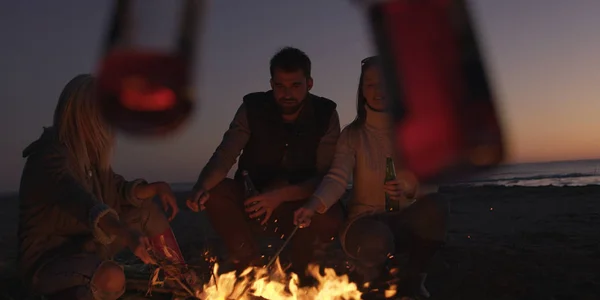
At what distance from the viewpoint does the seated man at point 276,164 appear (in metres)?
3.78

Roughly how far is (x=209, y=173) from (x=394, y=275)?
4.53ft

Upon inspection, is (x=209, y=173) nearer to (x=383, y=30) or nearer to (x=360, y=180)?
(x=360, y=180)

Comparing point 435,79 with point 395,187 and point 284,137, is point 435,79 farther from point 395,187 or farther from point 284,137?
point 395,187

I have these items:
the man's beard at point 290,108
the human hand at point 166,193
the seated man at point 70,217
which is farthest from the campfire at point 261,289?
the man's beard at point 290,108

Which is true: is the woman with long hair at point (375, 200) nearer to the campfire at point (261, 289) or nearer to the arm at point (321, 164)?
the arm at point (321, 164)

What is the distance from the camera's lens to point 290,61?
3.78 meters

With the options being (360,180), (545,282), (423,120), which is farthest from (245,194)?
(423,120)

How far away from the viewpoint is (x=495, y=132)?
20.6 feet

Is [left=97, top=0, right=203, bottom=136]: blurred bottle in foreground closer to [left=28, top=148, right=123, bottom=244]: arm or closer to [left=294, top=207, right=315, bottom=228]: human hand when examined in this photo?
[left=28, top=148, right=123, bottom=244]: arm

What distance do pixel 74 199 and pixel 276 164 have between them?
64.4 inches

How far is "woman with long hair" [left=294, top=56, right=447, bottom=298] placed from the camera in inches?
137

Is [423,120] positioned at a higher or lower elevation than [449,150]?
higher

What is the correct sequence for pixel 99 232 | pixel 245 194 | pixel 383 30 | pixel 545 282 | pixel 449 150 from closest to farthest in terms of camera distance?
1. pixel 99 232
2. pixel 545 282
3. pixel 245 194
4. pixel 383 30
5. pixel 449 150

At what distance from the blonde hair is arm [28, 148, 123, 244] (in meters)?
0.08
